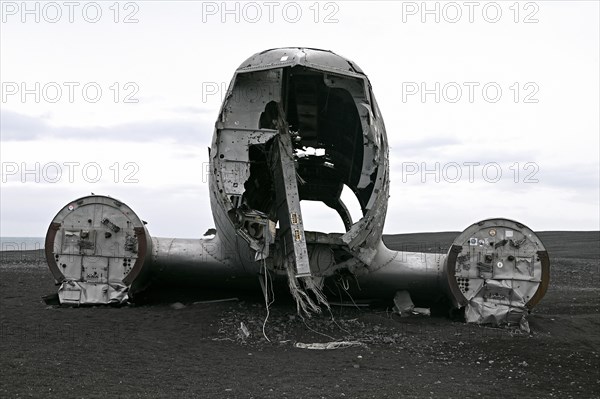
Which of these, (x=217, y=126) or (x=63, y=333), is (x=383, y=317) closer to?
(x=217, y=126)

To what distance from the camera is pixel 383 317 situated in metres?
12.7

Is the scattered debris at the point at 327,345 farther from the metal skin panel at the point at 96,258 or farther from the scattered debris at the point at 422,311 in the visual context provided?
the metal skin panel at the point at 96,258

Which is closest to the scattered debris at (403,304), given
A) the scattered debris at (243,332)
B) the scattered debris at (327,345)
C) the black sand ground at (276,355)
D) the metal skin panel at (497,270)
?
the black sand ground at (276,355)

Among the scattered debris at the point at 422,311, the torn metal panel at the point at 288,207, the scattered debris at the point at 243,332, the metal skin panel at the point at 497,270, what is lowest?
the scattered debris at the point at 422,311

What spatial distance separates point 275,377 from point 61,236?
6396 mm

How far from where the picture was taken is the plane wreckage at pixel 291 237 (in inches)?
436

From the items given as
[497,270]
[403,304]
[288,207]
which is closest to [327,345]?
[288,207]

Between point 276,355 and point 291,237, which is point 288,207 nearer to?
point 291,237

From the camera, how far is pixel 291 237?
11.0 m

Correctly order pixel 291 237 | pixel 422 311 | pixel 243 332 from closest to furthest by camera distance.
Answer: pixel 243 332 → pixel 291 237 → pixel 422 311

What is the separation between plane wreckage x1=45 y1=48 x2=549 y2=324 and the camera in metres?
11.1

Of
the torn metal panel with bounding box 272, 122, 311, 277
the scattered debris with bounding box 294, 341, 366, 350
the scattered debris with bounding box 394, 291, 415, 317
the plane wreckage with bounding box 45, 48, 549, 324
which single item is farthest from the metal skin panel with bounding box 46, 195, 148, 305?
the scattered debris with bounding box 394, 291, 415, 317

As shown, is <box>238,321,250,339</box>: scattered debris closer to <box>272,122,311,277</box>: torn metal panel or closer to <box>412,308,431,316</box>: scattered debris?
<box>272,122,311,277</box>: torn metal panel

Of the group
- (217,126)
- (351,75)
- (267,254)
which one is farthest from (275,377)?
(351,75)
